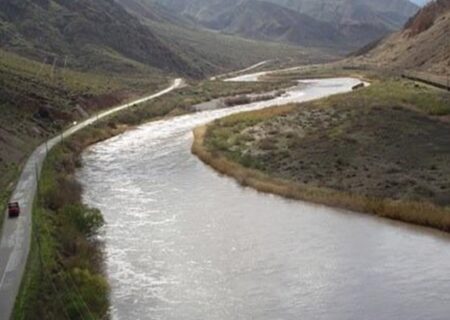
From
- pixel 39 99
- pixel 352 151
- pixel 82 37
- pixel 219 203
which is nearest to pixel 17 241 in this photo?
pixel 219 203

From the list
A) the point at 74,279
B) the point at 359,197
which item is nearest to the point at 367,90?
the point at 359,197

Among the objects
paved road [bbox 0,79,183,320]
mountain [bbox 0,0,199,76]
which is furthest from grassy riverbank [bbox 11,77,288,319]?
mountain [bbox 0,0,199,76]

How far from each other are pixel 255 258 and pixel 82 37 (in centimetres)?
11475

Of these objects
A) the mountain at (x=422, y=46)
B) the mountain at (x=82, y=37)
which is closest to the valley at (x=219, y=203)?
the mountain at (x=422, y=46)

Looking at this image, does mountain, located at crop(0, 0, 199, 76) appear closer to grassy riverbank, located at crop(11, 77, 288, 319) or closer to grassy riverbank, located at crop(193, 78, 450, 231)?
grassy riverbank, located at crop(193, 78, 450, 231)

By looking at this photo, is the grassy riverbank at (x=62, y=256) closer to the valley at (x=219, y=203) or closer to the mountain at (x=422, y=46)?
the valley at (x=219, y=203)

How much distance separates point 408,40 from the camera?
145m

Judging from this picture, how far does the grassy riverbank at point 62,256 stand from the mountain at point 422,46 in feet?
214

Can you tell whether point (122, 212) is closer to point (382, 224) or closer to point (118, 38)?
point (382, 224)

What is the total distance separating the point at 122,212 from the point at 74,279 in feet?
42.9

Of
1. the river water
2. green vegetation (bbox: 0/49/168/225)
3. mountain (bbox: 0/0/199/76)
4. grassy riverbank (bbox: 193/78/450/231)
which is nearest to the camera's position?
the river water

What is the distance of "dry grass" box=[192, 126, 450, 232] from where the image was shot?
3525cm

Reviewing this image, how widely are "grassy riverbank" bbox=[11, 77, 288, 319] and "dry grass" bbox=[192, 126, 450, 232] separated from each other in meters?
10.2

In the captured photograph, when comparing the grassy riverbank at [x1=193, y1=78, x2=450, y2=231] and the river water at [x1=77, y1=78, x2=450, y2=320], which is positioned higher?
the grassy riverbank at [x1=193, y1=78, x2=450, y2=231]
